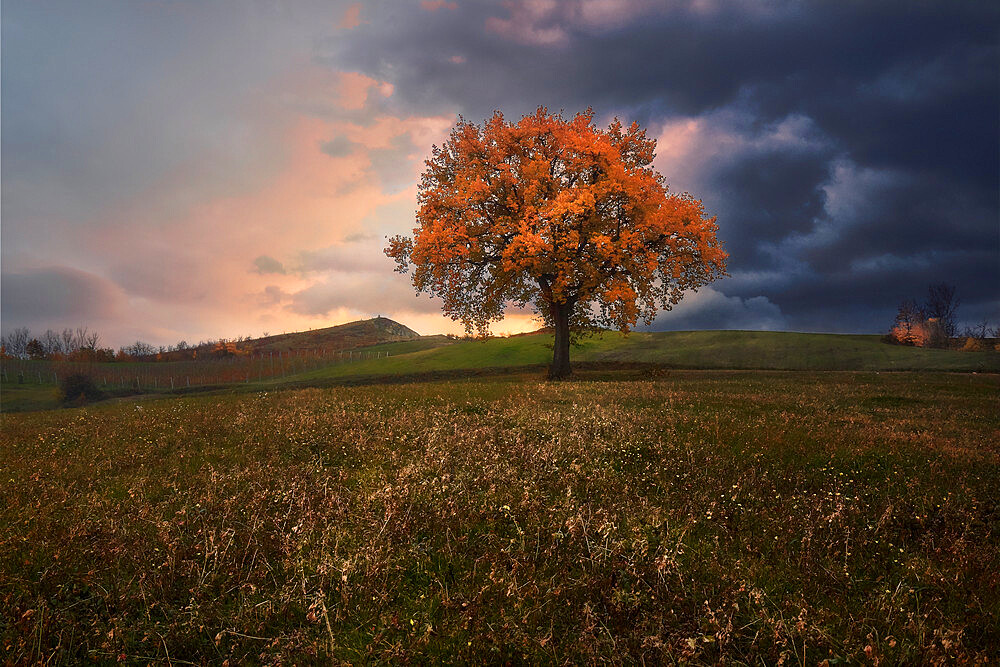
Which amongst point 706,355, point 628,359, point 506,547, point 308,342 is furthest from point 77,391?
point 308,342

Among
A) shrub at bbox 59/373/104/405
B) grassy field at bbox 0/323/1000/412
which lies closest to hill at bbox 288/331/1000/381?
grassy field at bbox 0/323/1000/412

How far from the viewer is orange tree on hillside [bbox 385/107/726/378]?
28.3 meters

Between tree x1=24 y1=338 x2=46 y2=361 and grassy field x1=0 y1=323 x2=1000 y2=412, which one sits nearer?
grassy field x1=0 y1=323 x2=1000 y2=412

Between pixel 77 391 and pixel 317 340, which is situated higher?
pixel 317 340

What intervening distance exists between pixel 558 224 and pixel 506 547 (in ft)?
82.9

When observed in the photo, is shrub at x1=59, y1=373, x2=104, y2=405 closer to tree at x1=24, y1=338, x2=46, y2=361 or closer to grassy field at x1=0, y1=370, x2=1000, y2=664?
grassy field at x1=0, y1=370, x2=1000, y2=664

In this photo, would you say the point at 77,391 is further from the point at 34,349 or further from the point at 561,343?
the point at 34,349

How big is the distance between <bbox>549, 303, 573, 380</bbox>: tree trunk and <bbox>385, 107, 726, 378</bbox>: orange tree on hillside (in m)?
0.08

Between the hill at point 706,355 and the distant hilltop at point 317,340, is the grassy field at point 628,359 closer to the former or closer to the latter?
the hill at point 706,355

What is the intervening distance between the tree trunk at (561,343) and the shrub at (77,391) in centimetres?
5537

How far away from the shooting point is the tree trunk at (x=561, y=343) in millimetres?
32969

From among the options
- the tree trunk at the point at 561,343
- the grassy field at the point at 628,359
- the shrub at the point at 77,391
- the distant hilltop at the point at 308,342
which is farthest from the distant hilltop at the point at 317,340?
the tree trunk at the point at 561,343

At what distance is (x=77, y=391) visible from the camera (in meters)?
57.0

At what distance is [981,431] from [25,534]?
62.1 ft
